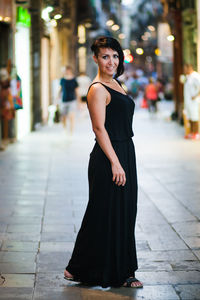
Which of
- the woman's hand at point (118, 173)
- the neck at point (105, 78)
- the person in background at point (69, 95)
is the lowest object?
the person in background at point (69, 95)

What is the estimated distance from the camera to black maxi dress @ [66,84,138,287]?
493 cm

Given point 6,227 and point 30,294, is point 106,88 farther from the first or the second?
point 6,227

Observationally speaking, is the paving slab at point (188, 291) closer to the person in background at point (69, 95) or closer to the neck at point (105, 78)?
the neck at point (105, 78)

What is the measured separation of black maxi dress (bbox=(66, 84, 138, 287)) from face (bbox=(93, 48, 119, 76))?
14cm

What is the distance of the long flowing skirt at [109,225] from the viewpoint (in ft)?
A: 16.2

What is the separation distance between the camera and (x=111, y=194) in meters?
4.96

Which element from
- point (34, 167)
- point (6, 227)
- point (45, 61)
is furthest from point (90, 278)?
point (45, 61)

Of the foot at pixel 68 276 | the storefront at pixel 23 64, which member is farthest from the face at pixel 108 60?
the storefront at pixel 23 64

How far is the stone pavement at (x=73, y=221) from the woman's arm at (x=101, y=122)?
0.87 m

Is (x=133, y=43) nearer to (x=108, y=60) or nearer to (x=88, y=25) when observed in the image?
(x=88, y=25)

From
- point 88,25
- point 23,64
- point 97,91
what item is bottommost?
point 23,64

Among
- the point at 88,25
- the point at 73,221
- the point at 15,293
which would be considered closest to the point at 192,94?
the point at 73,221

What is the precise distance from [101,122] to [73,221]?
2808 mm

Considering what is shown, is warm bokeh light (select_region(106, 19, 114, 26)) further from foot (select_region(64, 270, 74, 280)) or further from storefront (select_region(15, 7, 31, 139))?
foot (select_region(64, 270, 74, 280))
